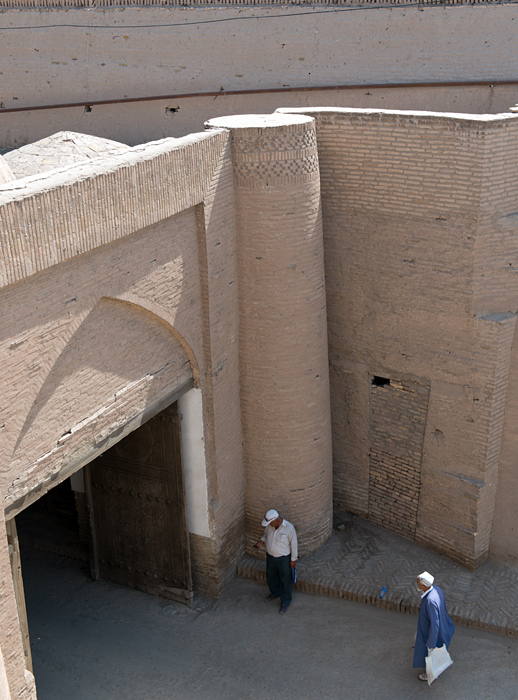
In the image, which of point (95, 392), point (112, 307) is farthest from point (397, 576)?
point (112, 307)

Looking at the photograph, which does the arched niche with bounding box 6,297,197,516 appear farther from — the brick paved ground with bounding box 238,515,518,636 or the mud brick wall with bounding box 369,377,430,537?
the brick paved ground with bounding box 238,515,518,636

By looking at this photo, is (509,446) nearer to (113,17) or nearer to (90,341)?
(90,341)

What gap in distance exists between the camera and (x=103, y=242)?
5.08 meters

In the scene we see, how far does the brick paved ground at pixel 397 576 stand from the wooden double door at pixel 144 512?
2.45 ft

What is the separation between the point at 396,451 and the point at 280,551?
4.86 ft

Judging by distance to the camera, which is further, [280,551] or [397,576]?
[397,576]

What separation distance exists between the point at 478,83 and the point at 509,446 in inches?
167

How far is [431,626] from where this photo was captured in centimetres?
607

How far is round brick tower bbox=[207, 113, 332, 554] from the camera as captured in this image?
251 inches

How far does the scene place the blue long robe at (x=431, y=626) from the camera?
19.9 feet

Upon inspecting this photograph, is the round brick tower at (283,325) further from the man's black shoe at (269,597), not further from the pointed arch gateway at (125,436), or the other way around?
the pointed arch gateway at (125,436)

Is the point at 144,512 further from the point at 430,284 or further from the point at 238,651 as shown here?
the point at 430,284

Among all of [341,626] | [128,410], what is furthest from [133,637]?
[128,410]

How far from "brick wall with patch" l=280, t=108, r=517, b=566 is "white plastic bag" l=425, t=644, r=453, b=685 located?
120 cm
